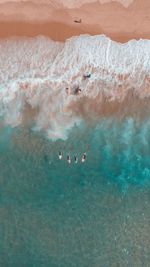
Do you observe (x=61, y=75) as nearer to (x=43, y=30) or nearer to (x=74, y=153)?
(x=43, y=30)

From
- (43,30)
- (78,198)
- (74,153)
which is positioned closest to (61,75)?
(43,30)

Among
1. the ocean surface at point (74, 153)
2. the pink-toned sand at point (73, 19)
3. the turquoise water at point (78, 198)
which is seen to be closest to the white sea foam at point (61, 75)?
the ocean surface at point (74, 153)

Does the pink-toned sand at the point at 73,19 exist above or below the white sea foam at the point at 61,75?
above

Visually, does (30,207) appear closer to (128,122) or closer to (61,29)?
(128,122)

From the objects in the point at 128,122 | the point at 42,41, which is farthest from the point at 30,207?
the point at 42,41

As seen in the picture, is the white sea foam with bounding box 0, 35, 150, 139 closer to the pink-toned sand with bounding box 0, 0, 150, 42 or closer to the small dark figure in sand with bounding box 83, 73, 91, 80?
the small dark figure in sand with bounding box 83, 73, 91, 80

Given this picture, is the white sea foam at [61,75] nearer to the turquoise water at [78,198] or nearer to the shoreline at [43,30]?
the shoreline at [43,30]
